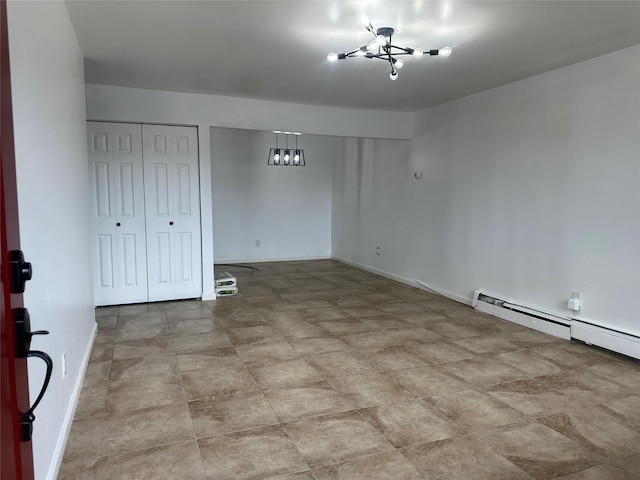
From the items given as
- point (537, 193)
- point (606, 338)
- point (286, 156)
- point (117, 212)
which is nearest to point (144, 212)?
point (117, 212)

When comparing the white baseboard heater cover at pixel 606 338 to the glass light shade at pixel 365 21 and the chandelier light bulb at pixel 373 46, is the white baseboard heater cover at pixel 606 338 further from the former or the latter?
the glass light shade at pixel 365 21

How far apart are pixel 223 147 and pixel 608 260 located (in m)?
6.23

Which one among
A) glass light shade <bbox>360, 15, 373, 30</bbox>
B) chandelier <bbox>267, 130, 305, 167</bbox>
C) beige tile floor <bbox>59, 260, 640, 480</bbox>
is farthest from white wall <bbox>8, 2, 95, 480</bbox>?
chandelier <bbox>267, 130, 305, 167</bbox>

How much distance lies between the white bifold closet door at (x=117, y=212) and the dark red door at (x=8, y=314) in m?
4.07

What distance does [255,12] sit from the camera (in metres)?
2.78

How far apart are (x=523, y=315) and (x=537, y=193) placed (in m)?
1.20

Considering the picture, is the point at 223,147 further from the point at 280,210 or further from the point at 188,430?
the point at 188,430

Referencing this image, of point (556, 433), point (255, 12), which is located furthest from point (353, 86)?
point (556, 433)

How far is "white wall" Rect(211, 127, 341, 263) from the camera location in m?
8.02

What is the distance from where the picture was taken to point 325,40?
3283 millimetres

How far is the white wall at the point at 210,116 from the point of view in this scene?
474cm

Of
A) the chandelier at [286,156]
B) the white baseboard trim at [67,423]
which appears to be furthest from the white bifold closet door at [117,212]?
the chandelier at [286,156]

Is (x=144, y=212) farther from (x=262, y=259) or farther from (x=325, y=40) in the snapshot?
(x=262, y=259)

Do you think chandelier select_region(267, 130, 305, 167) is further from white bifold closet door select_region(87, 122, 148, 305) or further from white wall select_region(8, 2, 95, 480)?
white wall select_region(8, 2, 95, 480)
